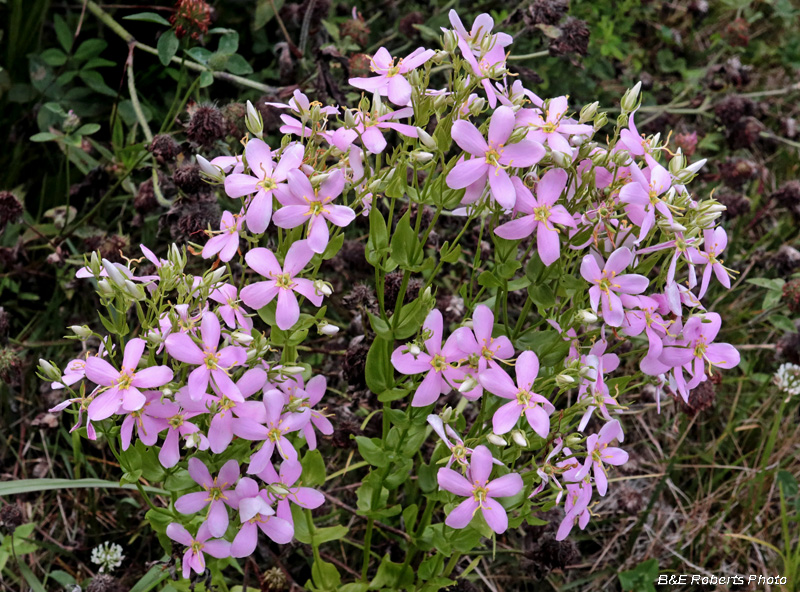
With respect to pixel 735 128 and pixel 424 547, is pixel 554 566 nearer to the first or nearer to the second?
pixel 424 547

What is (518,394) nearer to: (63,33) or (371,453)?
(371,453)

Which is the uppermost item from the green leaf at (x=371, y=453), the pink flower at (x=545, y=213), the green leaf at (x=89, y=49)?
the pink flower at (x=545, y=213)

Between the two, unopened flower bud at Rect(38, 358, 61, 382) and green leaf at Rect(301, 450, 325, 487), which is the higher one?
unopened flower bud at Rect(38, 358, 61, 382)

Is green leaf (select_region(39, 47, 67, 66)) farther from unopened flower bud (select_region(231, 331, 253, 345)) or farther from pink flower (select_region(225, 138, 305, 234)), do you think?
unopened flower bud (select_region(231, 331, 253, 345))

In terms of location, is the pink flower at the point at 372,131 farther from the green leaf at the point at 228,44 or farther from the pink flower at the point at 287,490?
the green leaf at the point at 228,44

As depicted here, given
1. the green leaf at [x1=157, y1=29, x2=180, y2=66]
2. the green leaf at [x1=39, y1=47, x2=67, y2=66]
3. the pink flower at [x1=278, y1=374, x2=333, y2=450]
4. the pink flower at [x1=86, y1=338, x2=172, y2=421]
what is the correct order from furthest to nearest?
the green leaf at [x1=39, y1=47, x2=67, y2=66]
the green leaf at [x1=157, y1=29, x2=180, y2=66]
the pink flower at [x1=278, y1=374, x2=333, y2=450]
the pink flower at [x1=86, y1=338, x2=172, y2=421]

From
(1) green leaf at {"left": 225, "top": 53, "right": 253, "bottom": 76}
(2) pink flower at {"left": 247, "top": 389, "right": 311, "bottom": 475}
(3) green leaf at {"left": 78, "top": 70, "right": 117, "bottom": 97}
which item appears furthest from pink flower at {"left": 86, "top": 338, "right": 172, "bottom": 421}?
(3) green leaf at {"left": 78, "top": 70, "right": 117, "bottom": 97}

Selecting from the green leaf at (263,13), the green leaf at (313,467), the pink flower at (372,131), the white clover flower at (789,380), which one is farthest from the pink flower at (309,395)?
the green leaf at (263,13)
